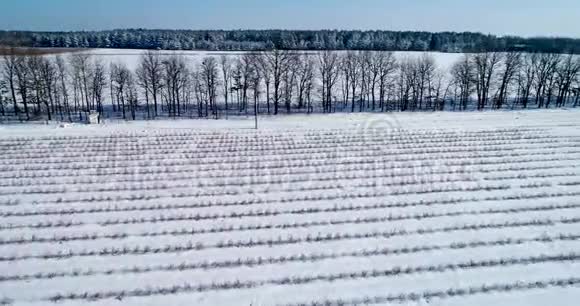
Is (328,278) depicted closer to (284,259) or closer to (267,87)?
(284,259)

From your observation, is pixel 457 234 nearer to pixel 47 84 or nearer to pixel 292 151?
pixel 292 151

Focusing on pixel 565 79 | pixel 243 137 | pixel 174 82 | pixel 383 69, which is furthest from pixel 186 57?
pixel 565 79

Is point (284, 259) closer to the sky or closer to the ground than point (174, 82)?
closer to the ground

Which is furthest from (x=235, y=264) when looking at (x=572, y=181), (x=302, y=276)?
(x=572, y=181)

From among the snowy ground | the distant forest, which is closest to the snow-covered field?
the snowy ground

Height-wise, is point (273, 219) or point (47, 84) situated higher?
point (47, 84)

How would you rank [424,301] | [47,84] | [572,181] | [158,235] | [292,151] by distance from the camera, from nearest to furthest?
[424,301], [158,235], [572,181], [292,151], [47,84]

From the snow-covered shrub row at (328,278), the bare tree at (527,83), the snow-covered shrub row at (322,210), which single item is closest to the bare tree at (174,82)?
the snow-covered shrub row at (322,210)

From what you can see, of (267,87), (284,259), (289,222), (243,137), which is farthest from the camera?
(267,87)
